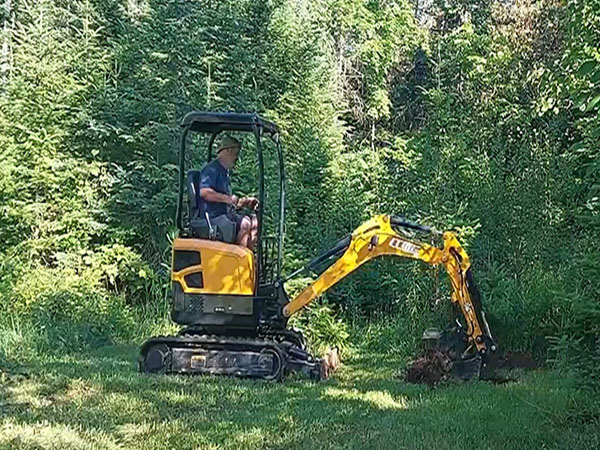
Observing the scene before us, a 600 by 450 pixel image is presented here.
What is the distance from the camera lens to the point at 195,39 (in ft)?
43.9

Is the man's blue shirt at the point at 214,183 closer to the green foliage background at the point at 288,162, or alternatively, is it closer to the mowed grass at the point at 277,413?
the mowed grass at the point at 277,413

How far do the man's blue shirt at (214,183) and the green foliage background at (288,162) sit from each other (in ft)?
7.67

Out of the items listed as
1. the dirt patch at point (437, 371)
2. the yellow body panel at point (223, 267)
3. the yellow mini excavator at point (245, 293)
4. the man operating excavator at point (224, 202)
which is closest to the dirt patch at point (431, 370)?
the dirt patch at point (437, 371)

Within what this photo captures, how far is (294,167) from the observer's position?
12.3 meters

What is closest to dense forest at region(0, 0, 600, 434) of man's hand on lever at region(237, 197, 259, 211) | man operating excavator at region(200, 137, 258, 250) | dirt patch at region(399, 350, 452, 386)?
dirt patch at region(399, 350, 452, 386)

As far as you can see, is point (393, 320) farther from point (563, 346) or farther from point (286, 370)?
point (563, 346)

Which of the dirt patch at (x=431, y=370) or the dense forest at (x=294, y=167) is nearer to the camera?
the dirt patch at (x=431, y=370)

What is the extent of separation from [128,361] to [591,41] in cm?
537

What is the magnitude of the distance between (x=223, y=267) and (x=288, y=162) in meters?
5.67

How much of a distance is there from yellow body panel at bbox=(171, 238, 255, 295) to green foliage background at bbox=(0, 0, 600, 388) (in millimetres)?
2150

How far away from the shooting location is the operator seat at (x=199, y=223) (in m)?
7.19

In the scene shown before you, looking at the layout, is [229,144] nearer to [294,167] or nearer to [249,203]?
[249,203]

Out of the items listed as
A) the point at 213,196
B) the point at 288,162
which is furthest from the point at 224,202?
the point at 288,162

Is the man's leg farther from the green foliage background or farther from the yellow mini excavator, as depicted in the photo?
the green foliage background
